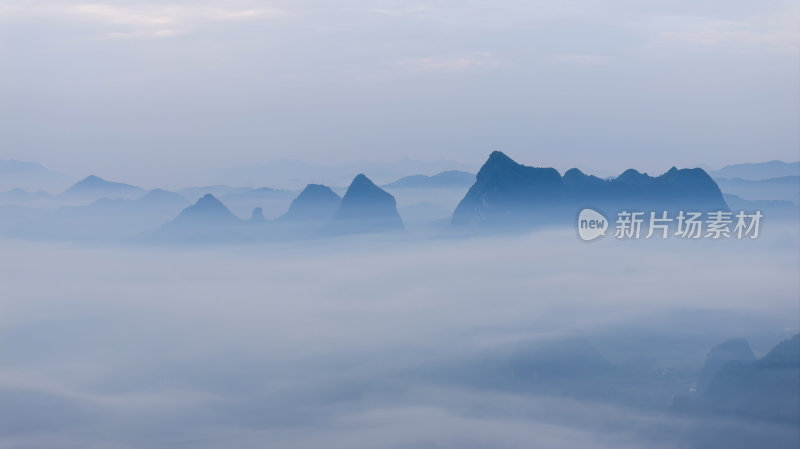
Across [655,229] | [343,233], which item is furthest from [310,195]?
[655,229]

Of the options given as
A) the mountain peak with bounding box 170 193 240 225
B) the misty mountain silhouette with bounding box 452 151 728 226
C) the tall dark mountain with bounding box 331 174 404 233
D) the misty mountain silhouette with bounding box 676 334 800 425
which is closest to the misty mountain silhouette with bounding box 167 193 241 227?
the mountain peak with bounding box 170 193 240 225

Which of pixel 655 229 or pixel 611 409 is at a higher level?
pixel 655 229

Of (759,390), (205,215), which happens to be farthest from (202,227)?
(759,390)

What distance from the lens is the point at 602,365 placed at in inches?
4464

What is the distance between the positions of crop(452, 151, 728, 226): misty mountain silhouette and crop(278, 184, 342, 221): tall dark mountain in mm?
40016

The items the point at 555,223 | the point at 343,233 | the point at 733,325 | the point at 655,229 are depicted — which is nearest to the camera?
the point at 655,229

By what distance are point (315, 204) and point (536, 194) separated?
59.5 meters

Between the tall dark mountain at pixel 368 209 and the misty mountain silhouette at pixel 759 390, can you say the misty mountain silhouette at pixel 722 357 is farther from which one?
the tall dark mountain at pixel 368 209

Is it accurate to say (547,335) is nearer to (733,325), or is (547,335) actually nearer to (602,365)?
(602,365)

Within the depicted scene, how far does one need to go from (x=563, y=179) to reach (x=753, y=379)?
77.4 meters

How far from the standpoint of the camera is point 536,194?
156m

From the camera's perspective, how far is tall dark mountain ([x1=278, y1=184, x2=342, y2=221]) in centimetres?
18662

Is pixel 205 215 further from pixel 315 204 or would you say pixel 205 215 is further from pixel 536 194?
pixel 536 194

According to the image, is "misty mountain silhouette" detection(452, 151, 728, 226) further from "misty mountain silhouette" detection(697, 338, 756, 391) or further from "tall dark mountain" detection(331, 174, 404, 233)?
"misty mountain silhouette" detection(697, 338, 756, 391)
